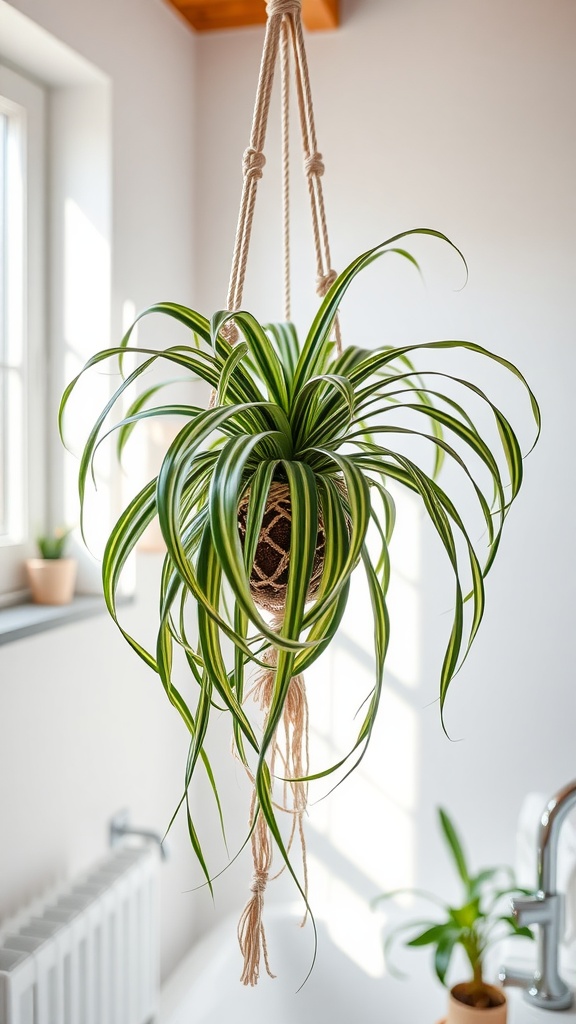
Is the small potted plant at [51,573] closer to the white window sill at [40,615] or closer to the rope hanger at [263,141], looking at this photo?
the white window sill at [40,615]

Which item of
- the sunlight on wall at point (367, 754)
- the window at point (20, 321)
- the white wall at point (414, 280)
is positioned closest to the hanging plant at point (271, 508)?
the window at point (20, 321)

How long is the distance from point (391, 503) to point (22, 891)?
106 centimetres

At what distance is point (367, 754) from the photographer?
2.10 m

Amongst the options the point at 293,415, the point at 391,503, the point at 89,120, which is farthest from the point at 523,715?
the point at 89,120

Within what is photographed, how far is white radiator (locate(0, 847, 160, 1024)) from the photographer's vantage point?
1356mm

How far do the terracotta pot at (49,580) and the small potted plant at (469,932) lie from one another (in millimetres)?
933

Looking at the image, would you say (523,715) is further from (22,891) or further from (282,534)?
(282,534)

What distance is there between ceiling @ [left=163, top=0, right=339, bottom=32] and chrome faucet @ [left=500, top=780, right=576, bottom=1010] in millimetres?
1637

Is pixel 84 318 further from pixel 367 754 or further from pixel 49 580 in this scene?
pixel 367 754

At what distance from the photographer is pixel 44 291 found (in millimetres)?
1827

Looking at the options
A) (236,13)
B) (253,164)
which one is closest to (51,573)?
(253,164)

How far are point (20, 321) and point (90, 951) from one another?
3.80 ft

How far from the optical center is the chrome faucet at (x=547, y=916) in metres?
1.58

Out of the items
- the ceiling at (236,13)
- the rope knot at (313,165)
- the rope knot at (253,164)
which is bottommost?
the rope knot at (253,164)
